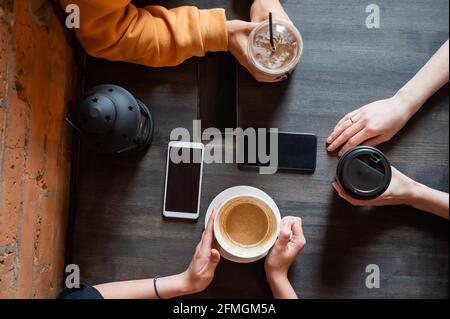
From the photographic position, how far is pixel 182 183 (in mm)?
892

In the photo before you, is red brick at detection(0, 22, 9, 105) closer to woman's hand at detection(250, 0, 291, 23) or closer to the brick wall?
the brick wall

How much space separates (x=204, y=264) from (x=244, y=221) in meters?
0.12

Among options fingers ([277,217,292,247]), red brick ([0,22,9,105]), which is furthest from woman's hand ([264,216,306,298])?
red brick ([0,22,9,105])

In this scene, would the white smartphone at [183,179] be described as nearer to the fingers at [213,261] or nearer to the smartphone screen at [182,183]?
the smartphone screen at [182,183]

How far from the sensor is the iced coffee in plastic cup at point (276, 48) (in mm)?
815

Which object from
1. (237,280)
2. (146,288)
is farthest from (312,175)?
(146,288)

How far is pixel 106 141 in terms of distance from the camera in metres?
0.75

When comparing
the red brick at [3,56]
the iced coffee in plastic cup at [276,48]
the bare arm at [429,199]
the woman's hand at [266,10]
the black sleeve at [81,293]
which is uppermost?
the woman's hand at [266,10]

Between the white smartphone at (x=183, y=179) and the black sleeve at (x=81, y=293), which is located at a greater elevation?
the white smartphone at (x=183, y=179)

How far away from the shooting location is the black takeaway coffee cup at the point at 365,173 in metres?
0.77

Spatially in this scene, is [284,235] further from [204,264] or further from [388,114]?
[388,114]

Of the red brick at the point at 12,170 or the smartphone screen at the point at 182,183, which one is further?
the smartphone screen at the point at 182,183

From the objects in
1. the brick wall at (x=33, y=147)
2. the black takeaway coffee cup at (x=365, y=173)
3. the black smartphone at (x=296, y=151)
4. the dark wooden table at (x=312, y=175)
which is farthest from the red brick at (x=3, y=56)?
the black takeaway coffee cup at (x=365, y=173)

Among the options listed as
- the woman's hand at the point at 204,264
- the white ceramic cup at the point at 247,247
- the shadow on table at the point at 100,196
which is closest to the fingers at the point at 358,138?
the white ceramic cup at the point at 247,247
